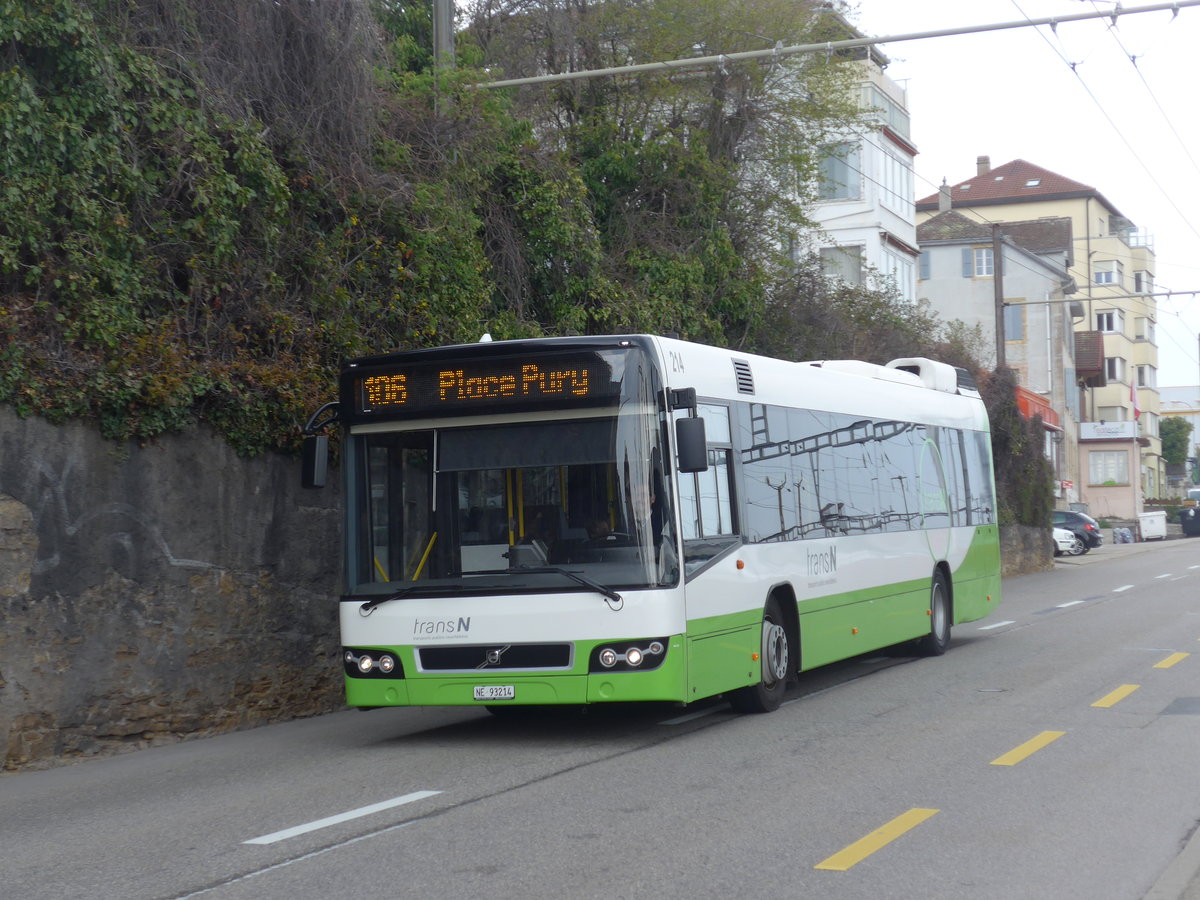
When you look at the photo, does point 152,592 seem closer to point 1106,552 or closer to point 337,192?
point 337,192

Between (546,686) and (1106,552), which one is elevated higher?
(546,686)

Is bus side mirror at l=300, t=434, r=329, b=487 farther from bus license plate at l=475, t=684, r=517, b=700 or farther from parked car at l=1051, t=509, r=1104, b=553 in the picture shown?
parked car at l=1051, t=509, r=1104, b=553

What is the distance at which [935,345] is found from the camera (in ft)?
114

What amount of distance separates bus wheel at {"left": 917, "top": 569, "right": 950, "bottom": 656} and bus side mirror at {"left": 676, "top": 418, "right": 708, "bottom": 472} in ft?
24.3

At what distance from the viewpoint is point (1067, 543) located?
4847 cm

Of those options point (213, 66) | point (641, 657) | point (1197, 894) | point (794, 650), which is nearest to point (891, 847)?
point (1197, 894)

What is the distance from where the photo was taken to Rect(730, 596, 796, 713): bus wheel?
11.6 m

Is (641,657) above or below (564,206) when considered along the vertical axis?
below

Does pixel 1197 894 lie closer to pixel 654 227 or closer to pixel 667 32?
pixel 654 227

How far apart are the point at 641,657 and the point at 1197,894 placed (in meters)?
4.42

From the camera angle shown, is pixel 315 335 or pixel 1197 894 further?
pixel 315 335

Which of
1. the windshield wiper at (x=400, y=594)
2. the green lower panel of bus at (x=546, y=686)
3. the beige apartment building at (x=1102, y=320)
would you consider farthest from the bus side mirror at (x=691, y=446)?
the beige apartment building at (x=1102, y=320)

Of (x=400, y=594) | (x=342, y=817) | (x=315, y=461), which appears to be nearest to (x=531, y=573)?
(x=400, y=594)

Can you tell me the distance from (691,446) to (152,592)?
4806 millimetres
